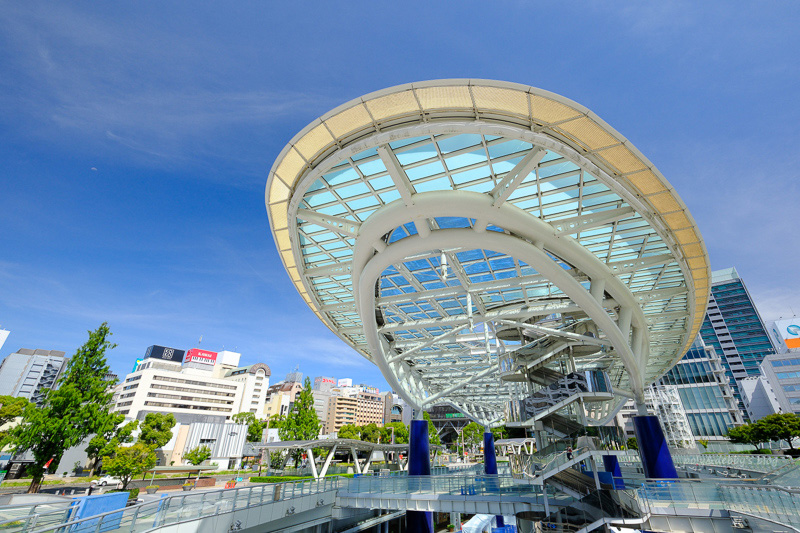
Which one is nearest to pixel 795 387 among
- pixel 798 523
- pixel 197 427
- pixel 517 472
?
pixel 517 472

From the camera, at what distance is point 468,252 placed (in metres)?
19.9

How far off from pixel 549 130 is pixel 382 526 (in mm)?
33493

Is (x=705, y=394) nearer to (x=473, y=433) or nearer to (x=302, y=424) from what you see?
(x=473, y=433)

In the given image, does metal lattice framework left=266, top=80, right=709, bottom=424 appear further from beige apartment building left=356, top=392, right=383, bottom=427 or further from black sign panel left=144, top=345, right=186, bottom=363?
beige apartment building left=356, top=392, right=383, bottom=427

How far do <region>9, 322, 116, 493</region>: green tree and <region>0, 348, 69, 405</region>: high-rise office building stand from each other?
119889 mm

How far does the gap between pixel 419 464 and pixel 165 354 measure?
102 m

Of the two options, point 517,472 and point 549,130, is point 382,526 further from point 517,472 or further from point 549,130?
point 549,130

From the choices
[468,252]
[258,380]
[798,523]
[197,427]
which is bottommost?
[798,523]

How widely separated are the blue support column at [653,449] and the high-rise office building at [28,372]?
149 meters

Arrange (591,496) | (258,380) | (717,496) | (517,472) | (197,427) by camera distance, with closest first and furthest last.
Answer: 1. (717,496)
2. (591,496)
3. (517,472)
4. (197,427)
5. (258,380)

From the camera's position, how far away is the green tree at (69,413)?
78.3 ft

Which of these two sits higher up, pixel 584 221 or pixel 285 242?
pixel 285 242

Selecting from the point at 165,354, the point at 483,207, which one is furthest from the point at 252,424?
the point at 483,207

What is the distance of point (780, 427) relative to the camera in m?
47.2
